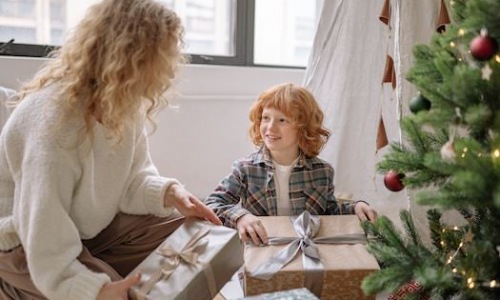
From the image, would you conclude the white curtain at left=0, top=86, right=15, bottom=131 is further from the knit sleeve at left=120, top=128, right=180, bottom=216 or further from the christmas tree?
the christmas tree

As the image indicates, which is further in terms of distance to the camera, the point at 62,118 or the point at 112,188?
the point at 112,188

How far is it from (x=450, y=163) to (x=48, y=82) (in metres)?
0.89

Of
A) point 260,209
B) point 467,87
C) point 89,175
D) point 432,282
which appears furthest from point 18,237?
point 467,87

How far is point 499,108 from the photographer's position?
865 millimetres

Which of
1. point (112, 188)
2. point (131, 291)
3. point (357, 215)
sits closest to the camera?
point (131, 291)

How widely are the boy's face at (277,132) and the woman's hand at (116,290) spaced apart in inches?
26.9

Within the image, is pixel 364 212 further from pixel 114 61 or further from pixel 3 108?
pixel 3 108

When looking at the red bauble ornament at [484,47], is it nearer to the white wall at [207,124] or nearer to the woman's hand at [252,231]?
the woman's hand at [252,231]

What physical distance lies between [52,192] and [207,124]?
1.18 metres

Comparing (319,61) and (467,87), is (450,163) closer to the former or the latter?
(467,87)

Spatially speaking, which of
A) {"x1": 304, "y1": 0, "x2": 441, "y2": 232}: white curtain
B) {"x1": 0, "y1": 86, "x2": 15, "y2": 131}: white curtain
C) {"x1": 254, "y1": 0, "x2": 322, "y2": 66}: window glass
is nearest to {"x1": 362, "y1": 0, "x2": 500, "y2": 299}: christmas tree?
{"x1": 304, "y1": 0, "x2": 441, "y2": 232}: white curtain

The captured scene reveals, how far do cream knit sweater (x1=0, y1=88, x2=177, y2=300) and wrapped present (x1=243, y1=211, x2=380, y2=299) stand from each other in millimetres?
353

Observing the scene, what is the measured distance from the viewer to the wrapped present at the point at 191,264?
1.06 meters

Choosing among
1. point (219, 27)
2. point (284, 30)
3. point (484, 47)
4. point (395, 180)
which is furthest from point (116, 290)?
point (284, 30)
